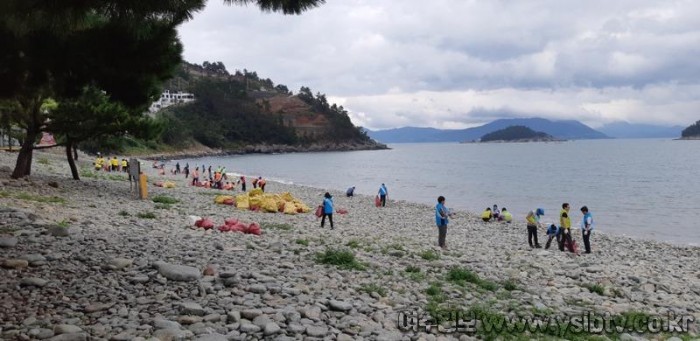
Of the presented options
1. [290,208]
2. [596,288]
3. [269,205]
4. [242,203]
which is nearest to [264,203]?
[269,205]

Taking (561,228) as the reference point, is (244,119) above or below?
above

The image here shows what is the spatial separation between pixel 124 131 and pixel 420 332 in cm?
1924

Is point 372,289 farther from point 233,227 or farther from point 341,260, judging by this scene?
point 233,227

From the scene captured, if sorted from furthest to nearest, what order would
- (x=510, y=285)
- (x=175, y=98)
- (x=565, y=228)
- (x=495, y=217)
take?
1. (x=175, y=98)
2. (x=495, y=217)
3. (x=565, y=228)
4. (x=510, y=285)

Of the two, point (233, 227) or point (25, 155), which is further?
point (25, 155)

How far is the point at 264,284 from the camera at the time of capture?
25.6 feet

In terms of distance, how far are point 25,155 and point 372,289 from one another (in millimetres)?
18970

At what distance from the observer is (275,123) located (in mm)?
173250

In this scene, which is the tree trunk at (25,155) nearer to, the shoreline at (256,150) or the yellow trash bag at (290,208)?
the yellow trash bag at (290,208)

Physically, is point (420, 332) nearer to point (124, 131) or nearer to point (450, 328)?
point (450, 328)

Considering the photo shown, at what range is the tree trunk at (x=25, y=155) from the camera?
66.4 feet

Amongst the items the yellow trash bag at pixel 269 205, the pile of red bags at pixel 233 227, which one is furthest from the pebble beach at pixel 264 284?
the yellow trash bag at pixel 269 205

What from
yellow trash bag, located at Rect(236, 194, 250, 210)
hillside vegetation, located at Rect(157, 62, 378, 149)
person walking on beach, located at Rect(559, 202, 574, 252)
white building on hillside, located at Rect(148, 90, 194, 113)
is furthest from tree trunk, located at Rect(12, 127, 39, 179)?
white building on hillside, located at Rect(148, 90, 194, 113)

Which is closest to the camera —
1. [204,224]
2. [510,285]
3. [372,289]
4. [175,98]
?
[372,289]
